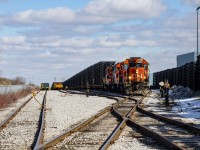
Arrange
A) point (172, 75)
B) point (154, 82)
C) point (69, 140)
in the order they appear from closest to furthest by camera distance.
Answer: point (69, 140) → point (172, 75) → point (154, 82)

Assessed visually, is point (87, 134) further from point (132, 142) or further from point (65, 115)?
point (65, 115)

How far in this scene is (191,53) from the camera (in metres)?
76.1

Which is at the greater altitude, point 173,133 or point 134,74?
point 134,74

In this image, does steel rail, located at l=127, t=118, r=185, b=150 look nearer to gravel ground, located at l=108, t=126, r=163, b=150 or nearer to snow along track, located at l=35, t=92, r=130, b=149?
gravel ground, located at l=108, t=126, r=163, b=150

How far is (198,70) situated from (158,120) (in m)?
19.0

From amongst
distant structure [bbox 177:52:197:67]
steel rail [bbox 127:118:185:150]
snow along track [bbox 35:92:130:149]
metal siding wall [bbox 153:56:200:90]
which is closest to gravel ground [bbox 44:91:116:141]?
snow along track [bbox 35:92:130:149]

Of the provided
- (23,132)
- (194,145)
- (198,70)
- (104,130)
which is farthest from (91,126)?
(198,70)

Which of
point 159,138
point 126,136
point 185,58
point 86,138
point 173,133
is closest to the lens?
point 159,138

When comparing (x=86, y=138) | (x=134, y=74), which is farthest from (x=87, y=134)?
(x=134, y=74)

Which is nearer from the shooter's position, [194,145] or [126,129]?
[194,145]

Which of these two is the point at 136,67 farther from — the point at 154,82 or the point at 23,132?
the point at 154,82

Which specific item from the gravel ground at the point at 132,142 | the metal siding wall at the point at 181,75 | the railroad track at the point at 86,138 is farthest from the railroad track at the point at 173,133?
the metal siding wall at the point at 181,75

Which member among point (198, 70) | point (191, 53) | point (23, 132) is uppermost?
point (191, 53)

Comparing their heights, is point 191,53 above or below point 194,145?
above
